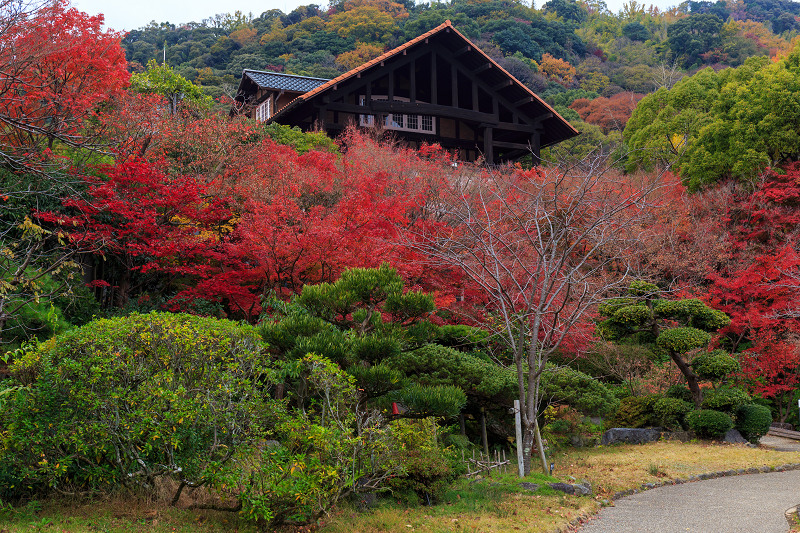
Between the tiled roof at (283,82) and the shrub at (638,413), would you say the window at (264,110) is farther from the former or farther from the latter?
the shrub at (638,413)

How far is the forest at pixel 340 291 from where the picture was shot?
20.3 ft

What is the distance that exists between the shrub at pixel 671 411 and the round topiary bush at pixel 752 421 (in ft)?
3.31

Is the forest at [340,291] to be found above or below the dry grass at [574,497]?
above

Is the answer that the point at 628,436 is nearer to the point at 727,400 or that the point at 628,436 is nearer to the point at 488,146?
the point at 727,400

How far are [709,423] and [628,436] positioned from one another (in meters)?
1.65

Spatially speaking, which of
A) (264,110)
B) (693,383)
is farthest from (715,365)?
(264,110)

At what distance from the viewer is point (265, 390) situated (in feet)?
22.1

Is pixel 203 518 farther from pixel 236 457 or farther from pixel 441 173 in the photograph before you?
pixel 441 173

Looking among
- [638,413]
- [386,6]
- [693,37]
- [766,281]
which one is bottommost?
[638,413]

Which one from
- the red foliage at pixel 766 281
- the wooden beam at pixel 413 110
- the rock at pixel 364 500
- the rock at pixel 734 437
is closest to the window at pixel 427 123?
the wooden beam at pixel 413 110

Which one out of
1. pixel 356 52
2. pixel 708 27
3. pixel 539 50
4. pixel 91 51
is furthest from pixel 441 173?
pixel 708 27

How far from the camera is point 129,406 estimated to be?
6.15 meters

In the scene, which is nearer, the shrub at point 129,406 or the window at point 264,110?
the shrub at point 129,406

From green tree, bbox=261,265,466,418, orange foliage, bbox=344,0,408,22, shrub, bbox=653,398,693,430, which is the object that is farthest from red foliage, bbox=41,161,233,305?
orange foliage, bbox=344,0,408,22
